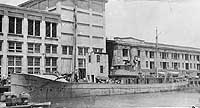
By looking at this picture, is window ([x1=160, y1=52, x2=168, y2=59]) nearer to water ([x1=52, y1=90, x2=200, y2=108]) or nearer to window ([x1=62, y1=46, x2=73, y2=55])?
A: window ([x1=62, y1=46, x2=73, y2=55])

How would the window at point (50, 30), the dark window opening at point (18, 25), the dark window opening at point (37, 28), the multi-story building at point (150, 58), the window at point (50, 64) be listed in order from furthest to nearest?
the multi-story building at point (150, 58) → the window at point (50, 30) → the window at point (50, 64) → the dark window opening at point (37, 28) → the dark window opening at point (18, 25)

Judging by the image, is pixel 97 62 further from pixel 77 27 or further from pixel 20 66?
pixel 20 66

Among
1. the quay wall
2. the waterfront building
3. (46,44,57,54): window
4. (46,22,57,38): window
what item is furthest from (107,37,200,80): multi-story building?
(46,22,57,38): window

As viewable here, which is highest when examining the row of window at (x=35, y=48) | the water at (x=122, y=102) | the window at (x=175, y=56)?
the row of window at (x=35, y=48)

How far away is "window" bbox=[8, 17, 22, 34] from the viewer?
49438 millimetres

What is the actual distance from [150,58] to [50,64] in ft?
108

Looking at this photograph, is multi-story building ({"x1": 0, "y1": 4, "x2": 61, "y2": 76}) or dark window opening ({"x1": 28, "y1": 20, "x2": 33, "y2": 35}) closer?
multi-story building ({"x1": 0, "y1": 4, "x2": 61, "y2": 76})

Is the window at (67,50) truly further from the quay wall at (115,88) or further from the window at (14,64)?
the quay wall at (115,88)

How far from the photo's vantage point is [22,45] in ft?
164

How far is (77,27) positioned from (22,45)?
503 inches

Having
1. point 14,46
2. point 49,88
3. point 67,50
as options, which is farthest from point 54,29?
point 49,88

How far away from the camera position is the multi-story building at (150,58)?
67.1m

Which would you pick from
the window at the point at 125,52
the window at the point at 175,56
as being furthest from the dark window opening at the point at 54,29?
the window at the point at 175,56

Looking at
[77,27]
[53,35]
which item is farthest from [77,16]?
[53,35]
